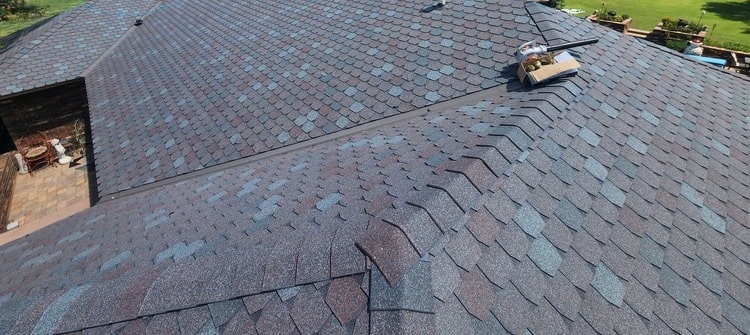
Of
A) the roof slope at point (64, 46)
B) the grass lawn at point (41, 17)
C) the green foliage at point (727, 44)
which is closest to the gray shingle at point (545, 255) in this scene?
the roof slope at point (64, 46)

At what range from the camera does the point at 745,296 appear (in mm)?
3443

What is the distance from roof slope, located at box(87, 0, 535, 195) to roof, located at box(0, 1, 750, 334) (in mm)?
748

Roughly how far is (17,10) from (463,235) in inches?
1908

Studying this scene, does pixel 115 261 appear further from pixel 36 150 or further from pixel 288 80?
pixel 36 150

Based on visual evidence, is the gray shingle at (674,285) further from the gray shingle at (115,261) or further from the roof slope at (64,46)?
the roof slope at (64,46)

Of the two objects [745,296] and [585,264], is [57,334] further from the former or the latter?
[745,296]

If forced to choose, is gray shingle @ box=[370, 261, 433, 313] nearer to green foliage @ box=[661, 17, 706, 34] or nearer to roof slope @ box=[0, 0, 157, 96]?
roof slope @ box=[0, 0, 157, 96]

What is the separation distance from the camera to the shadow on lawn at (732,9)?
26275 millimetres

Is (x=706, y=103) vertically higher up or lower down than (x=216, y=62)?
higher up

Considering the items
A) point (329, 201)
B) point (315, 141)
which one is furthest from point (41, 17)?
point (329, 201)

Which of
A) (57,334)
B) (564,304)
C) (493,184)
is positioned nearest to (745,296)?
(564,304)

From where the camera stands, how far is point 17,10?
115ft

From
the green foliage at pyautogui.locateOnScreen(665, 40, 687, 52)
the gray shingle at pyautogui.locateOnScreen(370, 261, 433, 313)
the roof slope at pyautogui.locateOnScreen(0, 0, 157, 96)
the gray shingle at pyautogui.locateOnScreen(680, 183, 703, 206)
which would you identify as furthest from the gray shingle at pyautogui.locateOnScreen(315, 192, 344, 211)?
the green foliage at pyautogui.locateOnScreen(665, 40, 687, 52)

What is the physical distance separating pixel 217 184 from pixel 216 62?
5.93 m
